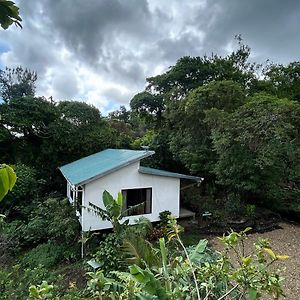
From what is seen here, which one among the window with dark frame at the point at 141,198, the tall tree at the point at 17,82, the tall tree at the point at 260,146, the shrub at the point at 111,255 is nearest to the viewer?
the shrub at the point at 111,255

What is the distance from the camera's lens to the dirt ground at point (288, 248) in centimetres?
757

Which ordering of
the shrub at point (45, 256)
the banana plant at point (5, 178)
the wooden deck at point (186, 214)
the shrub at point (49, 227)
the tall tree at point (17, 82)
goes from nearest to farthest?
1. the banana plant at point (5, 178)
2. the shrub at point (45, 256)
3. the shrub at point (49, 227)
4. the wooden deck at point (186, 214)
5. the tall tree at point (17, 82)

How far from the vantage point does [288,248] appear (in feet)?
33.9

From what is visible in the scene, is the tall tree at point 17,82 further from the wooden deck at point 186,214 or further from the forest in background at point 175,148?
the wooden deck at point 186,214

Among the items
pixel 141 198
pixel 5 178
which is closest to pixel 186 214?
pixel 141 198

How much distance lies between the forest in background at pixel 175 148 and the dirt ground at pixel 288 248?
1.55m

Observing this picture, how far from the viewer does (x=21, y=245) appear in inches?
438

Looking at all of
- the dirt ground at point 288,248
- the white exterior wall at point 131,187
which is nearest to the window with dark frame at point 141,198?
the white exterior wall at point 131,187

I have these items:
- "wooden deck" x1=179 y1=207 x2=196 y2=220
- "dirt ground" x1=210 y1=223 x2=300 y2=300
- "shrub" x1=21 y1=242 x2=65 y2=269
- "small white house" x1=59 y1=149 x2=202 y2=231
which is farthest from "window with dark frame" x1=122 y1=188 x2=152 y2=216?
"shrub" x1=21 y1=242 x2=65 y2=269

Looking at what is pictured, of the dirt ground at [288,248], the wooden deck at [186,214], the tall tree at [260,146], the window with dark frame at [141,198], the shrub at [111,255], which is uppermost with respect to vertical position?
the tall tree at [260,146]

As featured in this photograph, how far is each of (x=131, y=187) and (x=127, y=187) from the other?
0.20 metres

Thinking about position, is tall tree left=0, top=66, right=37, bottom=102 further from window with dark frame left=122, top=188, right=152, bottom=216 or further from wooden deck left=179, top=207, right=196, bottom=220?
wooden deck left=179, top=207, right=196, bottom=220

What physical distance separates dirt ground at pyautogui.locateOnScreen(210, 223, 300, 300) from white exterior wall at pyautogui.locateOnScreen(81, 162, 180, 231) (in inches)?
104

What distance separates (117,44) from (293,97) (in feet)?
43.2
